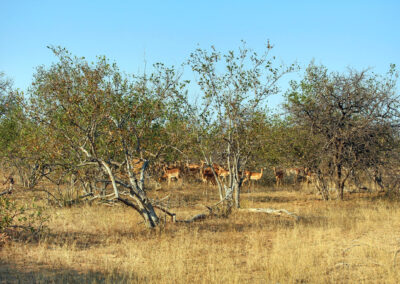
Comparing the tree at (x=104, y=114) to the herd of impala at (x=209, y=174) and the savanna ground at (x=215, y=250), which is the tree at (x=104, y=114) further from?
the herd of impala at (x=209, y=174)

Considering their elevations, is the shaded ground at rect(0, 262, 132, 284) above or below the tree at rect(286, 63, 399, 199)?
below

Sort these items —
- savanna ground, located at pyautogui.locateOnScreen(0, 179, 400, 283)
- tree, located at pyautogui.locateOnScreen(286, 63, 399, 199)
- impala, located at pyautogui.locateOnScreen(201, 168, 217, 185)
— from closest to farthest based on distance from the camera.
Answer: savanna ground, located at pyautogui.locateOnScreen(0, 179, 400, 283) → tree, located at pyautogui.locateOnScreen(286, 63, 399, 199) → impala, located at pyautogui.locateOnScreen(201, 168, 217, 185)

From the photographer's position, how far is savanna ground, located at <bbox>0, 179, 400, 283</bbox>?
6945mm

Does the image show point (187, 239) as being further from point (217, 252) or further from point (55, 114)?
point (55, 114)

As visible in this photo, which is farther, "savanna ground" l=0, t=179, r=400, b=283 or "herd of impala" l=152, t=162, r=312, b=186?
"herd of impala" l=152, t=162, r=312, b=186

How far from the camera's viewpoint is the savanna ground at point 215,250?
695cm

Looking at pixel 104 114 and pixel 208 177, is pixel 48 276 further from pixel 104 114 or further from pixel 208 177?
pixel 208 177

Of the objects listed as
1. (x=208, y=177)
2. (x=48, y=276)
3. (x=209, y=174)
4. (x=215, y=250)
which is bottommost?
(x=48, y=276)

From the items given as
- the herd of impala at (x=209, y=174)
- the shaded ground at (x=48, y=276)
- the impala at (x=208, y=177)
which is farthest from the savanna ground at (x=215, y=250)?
the impala at (x=208, y=177)

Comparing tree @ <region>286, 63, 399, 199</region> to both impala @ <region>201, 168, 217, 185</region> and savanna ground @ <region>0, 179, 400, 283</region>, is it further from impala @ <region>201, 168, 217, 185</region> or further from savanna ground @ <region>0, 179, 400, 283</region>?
impala @ <region>201, 168, 217, 185</region>

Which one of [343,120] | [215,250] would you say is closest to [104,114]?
[215,250]

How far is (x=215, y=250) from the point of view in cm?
863

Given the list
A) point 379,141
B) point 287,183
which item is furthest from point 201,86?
point 287,183

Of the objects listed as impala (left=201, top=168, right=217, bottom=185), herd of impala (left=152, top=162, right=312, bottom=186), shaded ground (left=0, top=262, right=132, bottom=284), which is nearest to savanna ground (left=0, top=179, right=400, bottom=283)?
shaded ground (left=0, top=262, right=132, bottom=284)
